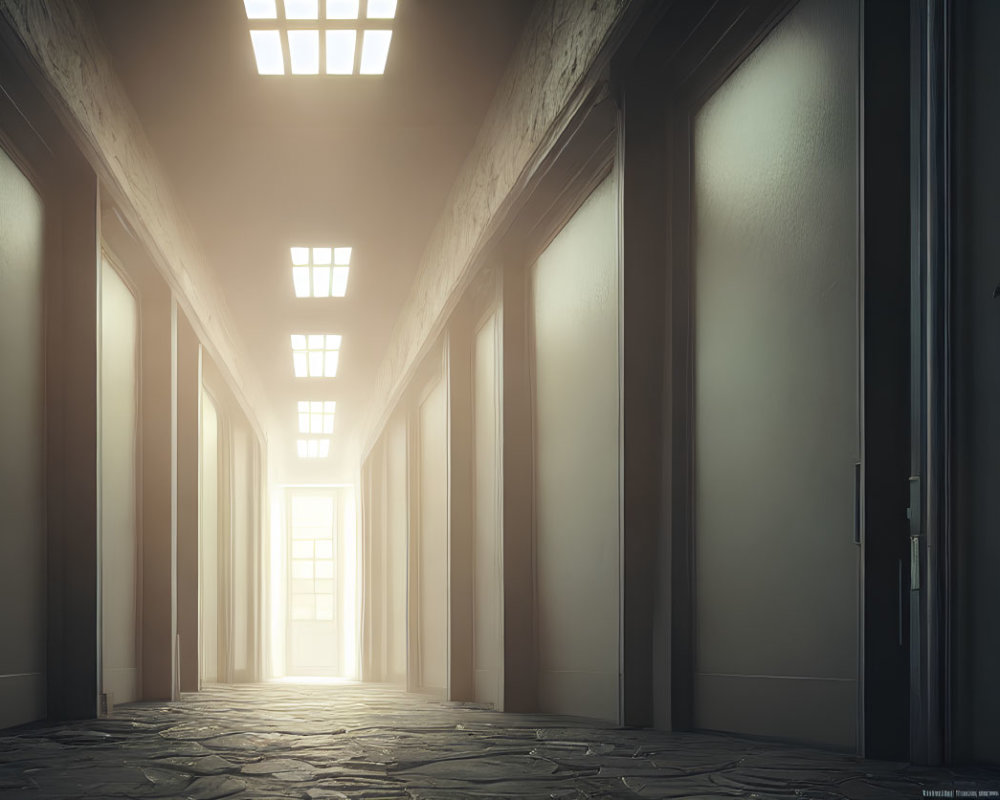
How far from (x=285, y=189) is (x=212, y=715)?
139 inches

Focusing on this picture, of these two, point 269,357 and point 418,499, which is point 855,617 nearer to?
point 418,499

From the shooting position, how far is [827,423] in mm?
3168

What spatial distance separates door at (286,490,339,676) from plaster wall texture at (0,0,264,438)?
1281 cm

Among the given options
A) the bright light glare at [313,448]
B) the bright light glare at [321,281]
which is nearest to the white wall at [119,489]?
the bright light glare at [321,281]

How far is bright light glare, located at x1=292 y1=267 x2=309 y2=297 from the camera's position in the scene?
9.26m

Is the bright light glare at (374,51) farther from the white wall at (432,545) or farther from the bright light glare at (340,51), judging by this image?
the white wall at (432,545)

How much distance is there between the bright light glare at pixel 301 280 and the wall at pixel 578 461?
11.2 ft

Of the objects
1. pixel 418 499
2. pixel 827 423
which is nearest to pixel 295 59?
pixel 827 423

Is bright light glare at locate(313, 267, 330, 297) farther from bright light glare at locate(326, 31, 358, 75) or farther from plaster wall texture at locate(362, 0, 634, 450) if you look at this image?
bright light glare at locate(326, 31, 358, 75)

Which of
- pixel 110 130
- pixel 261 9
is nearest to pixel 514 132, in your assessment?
pixel 261 9

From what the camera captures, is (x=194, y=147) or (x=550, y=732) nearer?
(x=550, y=732)

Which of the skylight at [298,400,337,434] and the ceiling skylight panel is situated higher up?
the ceiling skylight panel

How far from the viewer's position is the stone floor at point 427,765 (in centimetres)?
250

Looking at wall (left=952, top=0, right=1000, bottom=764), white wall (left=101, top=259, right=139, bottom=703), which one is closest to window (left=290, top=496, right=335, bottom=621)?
white wall (left=101, top=259, right=139, bottom=703)
